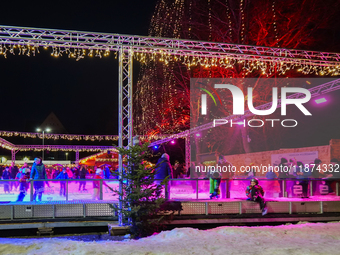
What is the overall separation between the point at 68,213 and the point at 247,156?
13011mm

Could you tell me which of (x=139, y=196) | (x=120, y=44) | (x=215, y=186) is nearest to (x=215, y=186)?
(x=215, y=186)

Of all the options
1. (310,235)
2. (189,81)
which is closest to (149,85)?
(189,81)

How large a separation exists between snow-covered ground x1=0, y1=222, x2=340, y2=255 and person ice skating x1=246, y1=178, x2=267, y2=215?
124 centimetres

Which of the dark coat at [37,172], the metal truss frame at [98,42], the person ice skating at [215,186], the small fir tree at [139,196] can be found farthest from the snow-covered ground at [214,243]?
the metal truss frame at [98,42]

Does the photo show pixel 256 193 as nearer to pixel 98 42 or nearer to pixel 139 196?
pixel 139 196

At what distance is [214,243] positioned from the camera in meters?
7.21

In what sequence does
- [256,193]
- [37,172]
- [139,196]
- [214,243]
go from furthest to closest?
[37,172]
[256,193]
[139,196]
[214,243]

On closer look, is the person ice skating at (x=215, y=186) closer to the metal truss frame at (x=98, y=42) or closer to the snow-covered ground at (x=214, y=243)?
the snow-covered ground at (x=214, y=243)

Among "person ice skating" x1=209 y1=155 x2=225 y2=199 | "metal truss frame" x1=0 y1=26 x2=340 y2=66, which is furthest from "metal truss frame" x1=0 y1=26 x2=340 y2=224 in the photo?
"person ice skating" x1=209 y1=155 x2=225 y2=199

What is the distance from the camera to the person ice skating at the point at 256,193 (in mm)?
9914

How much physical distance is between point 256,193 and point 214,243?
3.35m

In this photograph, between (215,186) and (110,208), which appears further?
(215,186)

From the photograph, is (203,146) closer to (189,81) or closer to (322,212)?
(189,81)

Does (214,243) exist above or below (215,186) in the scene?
below
